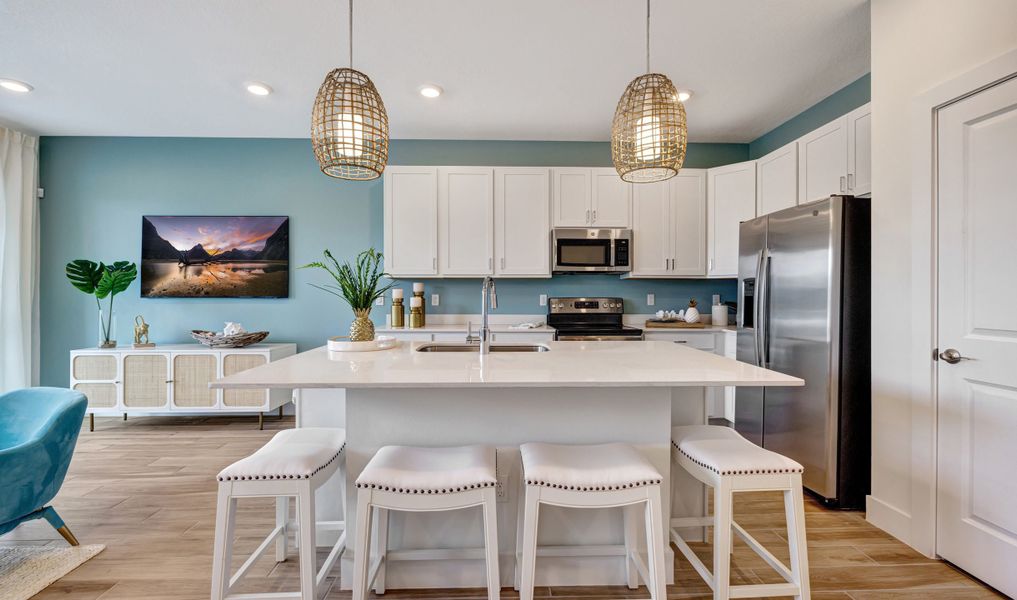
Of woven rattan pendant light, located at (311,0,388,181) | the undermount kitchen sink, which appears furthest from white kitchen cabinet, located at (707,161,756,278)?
woven rattan pendant light, located at (311,0,388,181)

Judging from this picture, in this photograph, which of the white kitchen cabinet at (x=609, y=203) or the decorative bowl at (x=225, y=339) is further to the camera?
the white kitchen cabinet at (x=609, y=203)

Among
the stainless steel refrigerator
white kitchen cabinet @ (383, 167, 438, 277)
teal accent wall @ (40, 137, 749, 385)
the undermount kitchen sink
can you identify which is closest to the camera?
the stainless steel refrigerator

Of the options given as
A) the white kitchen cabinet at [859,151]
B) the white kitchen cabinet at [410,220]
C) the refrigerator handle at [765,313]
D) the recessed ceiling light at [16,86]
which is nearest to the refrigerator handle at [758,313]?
the refrigerator handle at [765,313]

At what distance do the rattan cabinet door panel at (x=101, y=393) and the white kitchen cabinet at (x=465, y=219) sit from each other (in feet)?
9.52

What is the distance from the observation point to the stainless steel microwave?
402 centimetres

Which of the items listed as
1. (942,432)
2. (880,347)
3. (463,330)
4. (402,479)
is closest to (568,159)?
(463,330)

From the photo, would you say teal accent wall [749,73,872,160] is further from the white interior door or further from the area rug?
the area rug

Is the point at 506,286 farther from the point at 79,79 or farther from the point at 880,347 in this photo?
the point at 79,79

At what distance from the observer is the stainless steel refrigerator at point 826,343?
2354 millimetres

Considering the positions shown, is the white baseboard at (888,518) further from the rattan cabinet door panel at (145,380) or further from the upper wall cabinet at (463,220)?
the rattan cabinet door panel at (145,380)

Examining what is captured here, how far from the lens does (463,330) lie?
4023 mm

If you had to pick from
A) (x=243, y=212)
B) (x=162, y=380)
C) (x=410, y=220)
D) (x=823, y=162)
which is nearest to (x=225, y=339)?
(x=162, y=380)

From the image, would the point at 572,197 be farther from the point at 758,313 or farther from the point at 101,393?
→ the point at 101,393

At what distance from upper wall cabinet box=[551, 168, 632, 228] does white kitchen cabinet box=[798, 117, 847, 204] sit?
1.34m
